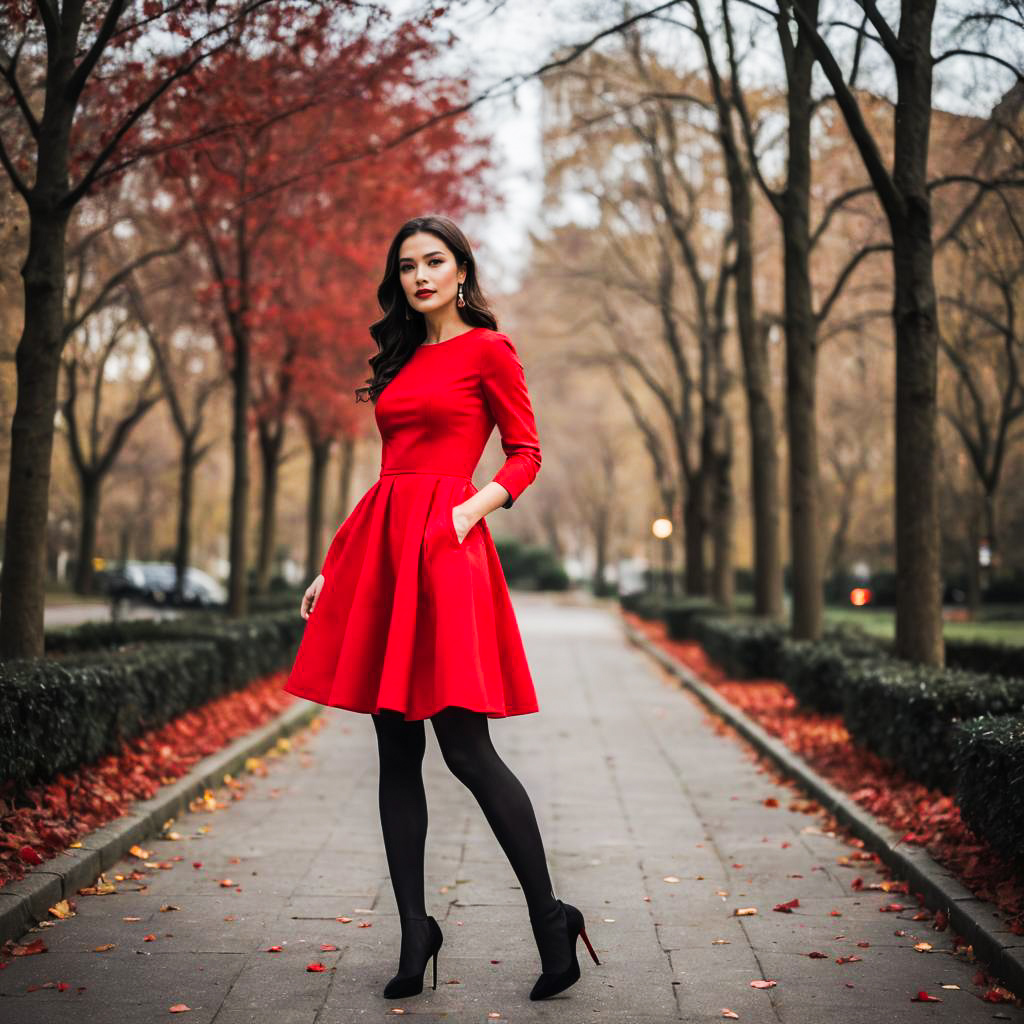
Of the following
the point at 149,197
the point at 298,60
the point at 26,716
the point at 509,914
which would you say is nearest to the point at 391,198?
the point at 149,197

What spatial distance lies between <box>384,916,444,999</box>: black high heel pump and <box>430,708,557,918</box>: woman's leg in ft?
1.10

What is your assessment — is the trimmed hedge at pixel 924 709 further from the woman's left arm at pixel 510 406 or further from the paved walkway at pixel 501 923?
the woman's left arm at pixel 510 406

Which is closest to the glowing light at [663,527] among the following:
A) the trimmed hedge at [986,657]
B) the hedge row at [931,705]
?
the hedge row at [931,705]

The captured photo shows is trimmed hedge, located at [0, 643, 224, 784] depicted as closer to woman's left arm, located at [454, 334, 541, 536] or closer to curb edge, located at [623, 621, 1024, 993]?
woman's left arm, located at [454, 334, 541, 536]

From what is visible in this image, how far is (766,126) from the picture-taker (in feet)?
53.0

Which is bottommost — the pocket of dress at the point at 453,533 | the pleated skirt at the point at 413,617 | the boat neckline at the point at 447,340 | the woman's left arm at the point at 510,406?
the pleated skirt at the point at 413,617

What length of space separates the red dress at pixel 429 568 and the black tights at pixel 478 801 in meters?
0.09

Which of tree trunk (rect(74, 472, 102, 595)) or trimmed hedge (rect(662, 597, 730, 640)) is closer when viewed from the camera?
trimmed hedge (rect(662, 597, 730, 640))

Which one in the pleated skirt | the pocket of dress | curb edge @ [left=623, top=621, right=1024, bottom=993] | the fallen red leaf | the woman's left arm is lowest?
the fallen red leaf

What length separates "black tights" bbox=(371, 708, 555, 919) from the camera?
3.76 m

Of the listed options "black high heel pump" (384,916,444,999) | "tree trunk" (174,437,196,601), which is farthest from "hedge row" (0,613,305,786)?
"tree trunk" (174,437,196,601)

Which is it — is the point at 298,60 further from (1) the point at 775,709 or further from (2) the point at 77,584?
(2) the point at 77,584

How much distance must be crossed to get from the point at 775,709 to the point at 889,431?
22541mm

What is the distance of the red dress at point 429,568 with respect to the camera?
12.3 feet
